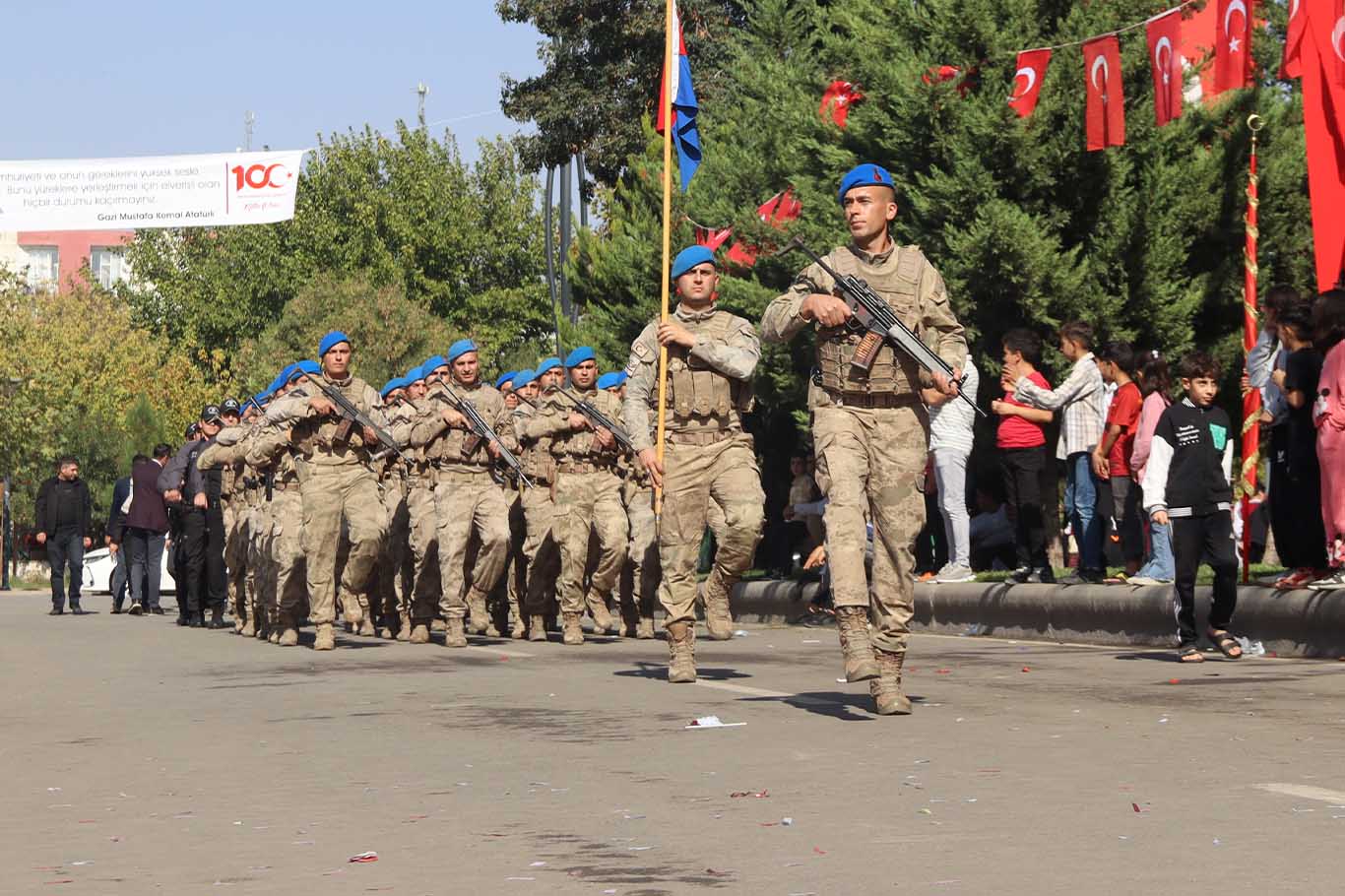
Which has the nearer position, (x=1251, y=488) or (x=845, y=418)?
(x=845, y=418)

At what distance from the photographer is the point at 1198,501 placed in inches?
504

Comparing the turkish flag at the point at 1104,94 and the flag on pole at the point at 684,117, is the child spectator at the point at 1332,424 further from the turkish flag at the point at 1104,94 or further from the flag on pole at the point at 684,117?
the turkish flag at the point at 1104,94

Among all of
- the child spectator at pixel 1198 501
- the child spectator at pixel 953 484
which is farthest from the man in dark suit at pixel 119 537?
the child spectator at pixel 1198 501

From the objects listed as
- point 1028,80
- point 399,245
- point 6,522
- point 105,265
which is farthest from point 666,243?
point 105,265

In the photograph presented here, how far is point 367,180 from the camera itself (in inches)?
2704

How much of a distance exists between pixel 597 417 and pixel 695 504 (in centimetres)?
546

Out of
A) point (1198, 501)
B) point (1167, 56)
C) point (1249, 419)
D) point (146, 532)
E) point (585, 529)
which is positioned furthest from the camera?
point (146, 532)

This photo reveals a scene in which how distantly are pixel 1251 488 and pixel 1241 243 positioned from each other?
6764mm

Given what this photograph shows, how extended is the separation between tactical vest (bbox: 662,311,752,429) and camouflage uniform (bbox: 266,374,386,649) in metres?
4.67

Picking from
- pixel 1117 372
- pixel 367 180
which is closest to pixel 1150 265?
pixel 1117 372

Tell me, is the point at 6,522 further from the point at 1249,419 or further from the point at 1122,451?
the point at 1249,419

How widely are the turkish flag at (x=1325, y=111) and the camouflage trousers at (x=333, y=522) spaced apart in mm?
7546

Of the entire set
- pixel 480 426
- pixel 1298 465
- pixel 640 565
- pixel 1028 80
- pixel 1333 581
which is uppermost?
pixel 1028 80

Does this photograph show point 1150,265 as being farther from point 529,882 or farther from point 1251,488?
point 529,882
